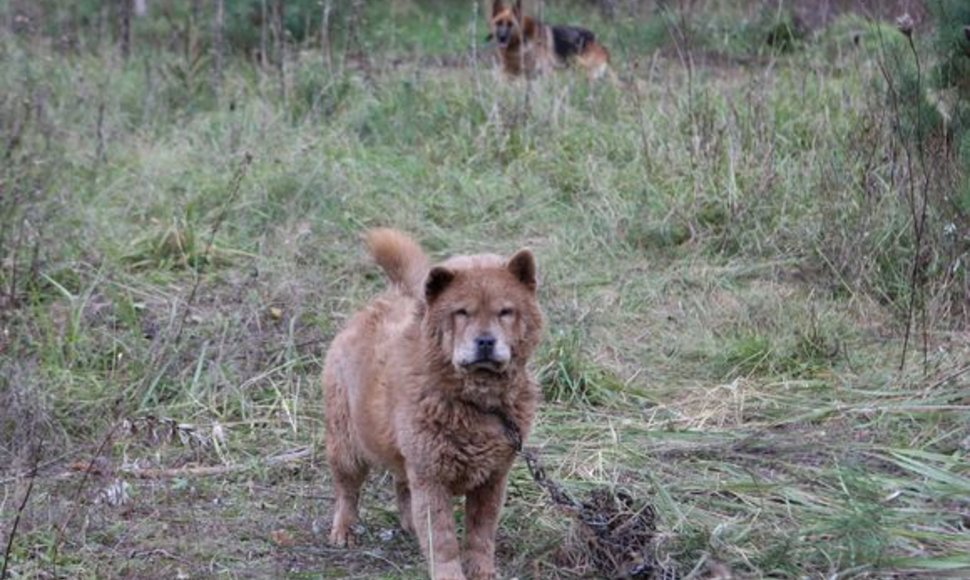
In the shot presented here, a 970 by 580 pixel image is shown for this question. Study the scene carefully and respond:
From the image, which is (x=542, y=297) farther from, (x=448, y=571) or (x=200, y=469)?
(x=448, y=571)

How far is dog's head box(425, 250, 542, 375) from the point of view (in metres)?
5.23

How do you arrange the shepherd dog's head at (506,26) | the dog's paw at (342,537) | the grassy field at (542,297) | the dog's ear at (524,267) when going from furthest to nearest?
the shepherd dog's head at (506,26)
the dog's paw at (342,537)
the grassy field at (542,297)
the dog's ear at (524,267)

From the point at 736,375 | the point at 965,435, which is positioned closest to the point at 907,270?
the point at 736,375

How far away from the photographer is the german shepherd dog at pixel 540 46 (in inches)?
506

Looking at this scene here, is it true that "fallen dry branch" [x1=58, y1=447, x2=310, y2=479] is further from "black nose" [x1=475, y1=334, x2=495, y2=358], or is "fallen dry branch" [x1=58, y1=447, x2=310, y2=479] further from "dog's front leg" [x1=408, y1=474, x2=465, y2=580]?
"black nose" [x1=475, y1=334, x2=495, y2=358]

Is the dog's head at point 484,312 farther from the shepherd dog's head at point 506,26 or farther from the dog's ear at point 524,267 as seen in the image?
the shepherd dog's head at point 506,26

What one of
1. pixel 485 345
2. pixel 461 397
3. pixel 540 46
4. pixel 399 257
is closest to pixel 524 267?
pixel 485 345

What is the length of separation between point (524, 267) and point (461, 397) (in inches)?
20.2

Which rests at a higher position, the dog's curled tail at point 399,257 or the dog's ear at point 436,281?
the dog's ear at point 436,281

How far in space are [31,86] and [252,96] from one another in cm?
225

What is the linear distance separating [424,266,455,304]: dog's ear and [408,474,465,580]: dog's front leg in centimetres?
66

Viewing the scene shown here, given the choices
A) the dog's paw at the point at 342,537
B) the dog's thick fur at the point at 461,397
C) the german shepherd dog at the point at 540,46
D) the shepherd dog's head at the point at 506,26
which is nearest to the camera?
the dog's thick fur at the point at 461,397

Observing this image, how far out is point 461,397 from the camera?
17.7 feet

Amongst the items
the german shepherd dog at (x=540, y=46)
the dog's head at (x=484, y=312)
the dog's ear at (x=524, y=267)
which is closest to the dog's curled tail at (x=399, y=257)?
the dog's head at (x=484, y=312)
